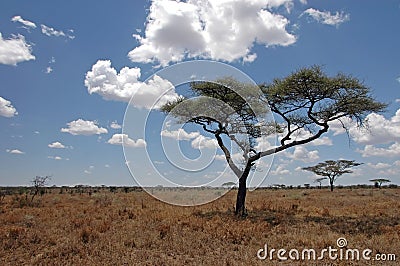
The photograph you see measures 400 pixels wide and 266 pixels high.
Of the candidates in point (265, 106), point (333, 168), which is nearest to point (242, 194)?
point (265, 106)

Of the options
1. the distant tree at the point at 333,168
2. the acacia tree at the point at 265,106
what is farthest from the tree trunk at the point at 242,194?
the distant tree at the point at 333,168

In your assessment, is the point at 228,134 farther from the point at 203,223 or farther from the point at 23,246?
the point at 23,246

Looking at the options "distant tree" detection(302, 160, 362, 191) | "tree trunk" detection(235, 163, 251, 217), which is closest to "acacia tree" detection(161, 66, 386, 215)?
"tree trunk" detection(235, 163, 251, 217)

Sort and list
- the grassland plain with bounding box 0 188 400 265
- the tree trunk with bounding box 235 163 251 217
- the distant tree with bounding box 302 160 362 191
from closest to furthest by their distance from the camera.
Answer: the grassland plain with bounding box 0 188 400 265
the tree trunk with bounding box 235 163 251 217
the distant tree with bounding box 302 160 362 191

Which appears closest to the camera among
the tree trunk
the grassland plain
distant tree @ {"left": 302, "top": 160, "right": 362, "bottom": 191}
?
the grassland plain

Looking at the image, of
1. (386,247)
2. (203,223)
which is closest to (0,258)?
(203,223)

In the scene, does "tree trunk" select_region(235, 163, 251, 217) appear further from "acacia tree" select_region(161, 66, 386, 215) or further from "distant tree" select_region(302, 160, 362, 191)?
"distant tree" select_region(302, 160, 362, 191)

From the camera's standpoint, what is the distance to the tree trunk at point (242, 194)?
1672cm

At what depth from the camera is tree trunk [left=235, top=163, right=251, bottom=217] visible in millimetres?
16719
